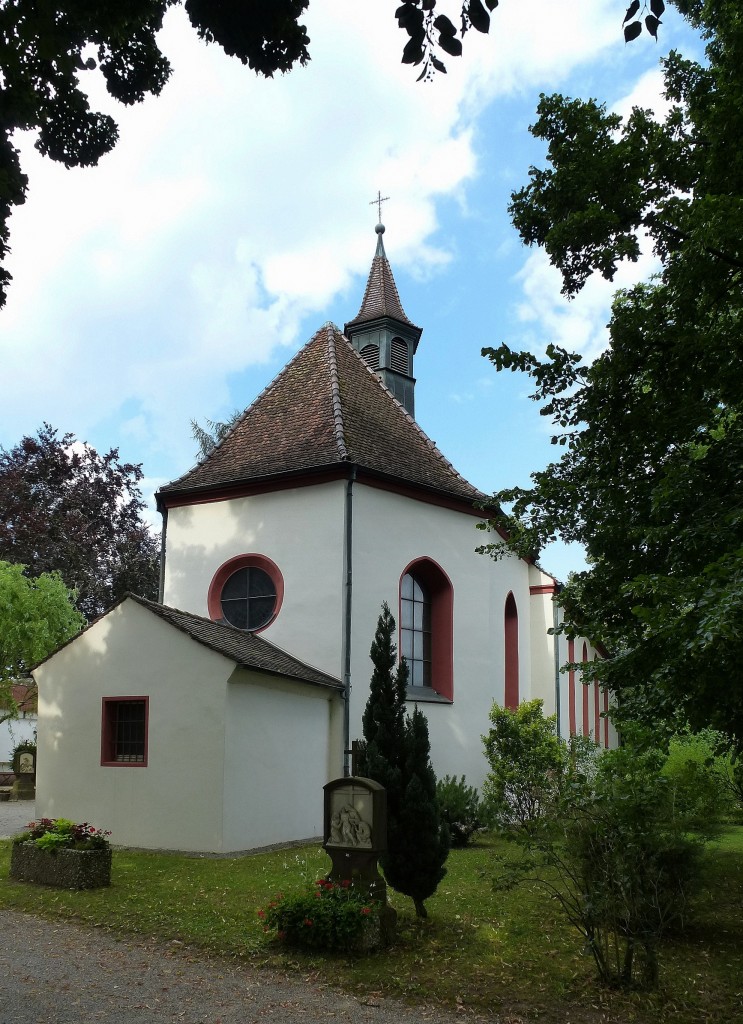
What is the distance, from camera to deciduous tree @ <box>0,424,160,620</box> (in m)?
29.5

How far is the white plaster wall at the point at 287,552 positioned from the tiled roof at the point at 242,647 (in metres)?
0.37

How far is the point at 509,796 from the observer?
15.0 meters

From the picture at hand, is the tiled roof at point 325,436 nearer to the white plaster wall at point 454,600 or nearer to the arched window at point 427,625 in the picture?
the white plaster wall at point 454,600

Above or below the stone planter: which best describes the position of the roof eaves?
above

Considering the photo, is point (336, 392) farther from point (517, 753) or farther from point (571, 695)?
point (571, 695)

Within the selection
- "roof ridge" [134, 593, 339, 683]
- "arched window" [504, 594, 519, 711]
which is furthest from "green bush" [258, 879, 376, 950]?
"arched window" [504, 594, 519, 711]

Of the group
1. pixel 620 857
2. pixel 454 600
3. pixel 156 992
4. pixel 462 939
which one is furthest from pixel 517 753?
pixel 156 992

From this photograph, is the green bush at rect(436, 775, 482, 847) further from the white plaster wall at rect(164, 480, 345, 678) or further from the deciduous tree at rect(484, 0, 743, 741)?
the deciduous tree at rect(484, 0, 743, 741)

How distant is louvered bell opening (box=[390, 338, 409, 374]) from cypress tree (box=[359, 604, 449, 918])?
642 inches

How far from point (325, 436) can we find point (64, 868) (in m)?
9.23

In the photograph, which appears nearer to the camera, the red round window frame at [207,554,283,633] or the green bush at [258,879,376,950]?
the green bush at [258,879,376,950]

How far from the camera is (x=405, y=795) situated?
852 centimetres

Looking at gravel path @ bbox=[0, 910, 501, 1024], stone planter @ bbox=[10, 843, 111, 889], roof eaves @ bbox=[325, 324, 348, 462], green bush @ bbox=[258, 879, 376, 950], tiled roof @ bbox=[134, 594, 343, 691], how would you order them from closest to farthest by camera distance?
gravel path @ bbox=[0, 910, 501, 1024], green bush @ bbox=[258, 879, 376, 950], stone planter @ bbox=[10, 843, 111, 889], tiled roof @ bbox=[134, 594, 343, 691], roof eaves @ bbox=[325, 324, 348, 462]

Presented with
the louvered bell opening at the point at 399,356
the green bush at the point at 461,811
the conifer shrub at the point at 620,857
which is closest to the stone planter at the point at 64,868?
the conifer shrub at the point at 620,857
